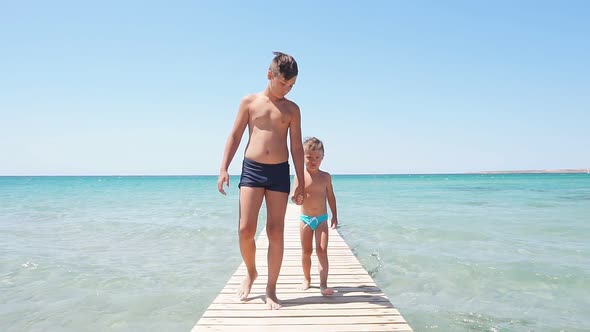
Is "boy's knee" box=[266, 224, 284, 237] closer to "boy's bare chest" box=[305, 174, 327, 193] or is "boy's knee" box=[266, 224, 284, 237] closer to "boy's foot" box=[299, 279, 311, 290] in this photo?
"boy's bare chest" box=[305, 174, 327, 193]

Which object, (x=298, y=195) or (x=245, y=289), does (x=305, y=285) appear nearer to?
(x=245, y=289)

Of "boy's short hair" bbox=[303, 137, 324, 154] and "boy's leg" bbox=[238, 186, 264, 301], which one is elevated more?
"boy's short hair" bbox=[303, 137, 324, 154]

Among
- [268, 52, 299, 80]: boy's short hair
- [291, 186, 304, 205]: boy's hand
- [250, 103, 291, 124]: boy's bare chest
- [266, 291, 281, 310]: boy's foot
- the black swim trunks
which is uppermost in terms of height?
[268, 52, 299, 80]: boy's short hair

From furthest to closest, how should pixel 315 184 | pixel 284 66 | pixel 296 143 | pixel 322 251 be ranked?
pixel 315 184 < pixel 322 251 < pixel 296 143 < pixel 284 66

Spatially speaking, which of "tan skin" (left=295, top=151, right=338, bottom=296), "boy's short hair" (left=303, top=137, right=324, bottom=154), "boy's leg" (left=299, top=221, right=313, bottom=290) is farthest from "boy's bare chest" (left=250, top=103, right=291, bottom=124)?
"boy's leg" (left=299, top=221, right=313, bottom=290)

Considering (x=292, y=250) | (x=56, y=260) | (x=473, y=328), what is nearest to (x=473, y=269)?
(x=473, y=328)

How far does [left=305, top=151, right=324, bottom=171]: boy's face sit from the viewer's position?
376 centimetres

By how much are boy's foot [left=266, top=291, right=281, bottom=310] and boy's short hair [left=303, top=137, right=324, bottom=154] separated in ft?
4.42

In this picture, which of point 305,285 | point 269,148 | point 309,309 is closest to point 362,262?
point 305,285

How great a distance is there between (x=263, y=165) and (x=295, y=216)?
8.21 m

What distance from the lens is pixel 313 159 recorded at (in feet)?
12.3

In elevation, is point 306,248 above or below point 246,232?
below

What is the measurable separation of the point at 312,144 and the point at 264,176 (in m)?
0.73

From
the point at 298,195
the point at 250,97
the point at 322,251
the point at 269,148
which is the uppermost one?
the point at 250,97
